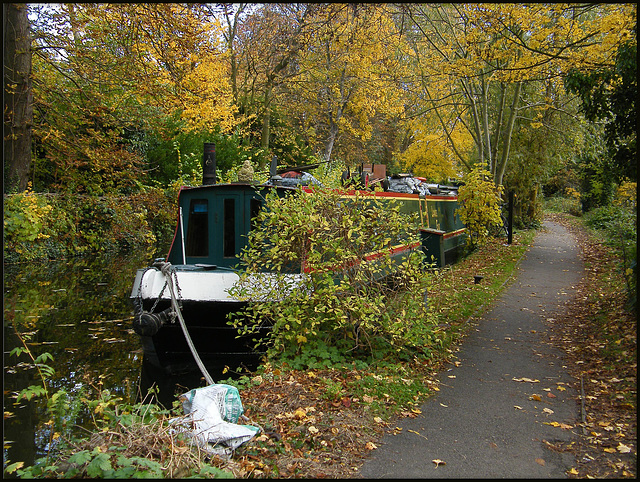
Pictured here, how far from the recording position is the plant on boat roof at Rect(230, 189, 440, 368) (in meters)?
6.08

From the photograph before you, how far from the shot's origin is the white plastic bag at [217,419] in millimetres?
4223

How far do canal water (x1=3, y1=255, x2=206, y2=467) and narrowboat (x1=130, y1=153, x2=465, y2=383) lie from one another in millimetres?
498

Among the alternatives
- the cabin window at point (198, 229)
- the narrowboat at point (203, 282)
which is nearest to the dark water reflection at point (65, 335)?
the narrowboat at point (203, 282)

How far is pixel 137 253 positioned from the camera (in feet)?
60.1

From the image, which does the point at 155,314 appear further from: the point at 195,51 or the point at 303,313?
the point at 195,51

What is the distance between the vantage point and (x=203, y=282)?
7.70m

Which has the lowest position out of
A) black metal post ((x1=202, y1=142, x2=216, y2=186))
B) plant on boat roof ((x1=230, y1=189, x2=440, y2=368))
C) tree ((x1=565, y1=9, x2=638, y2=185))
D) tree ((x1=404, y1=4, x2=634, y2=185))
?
plant on boat roof ((x1=230, y1=189, x2=440, y2=368))

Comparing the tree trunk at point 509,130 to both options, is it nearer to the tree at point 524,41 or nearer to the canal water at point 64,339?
the tree at point 524,41

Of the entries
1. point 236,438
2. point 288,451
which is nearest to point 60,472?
point 236,438

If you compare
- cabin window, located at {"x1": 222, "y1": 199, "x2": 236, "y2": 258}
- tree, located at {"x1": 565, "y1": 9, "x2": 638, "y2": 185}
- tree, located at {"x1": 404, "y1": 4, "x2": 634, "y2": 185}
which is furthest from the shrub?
cabin window, located at {"x1": 222, "y1": 199, "x2": 236, "y2": 258}

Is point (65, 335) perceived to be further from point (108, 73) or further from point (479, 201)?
point (479, 201)

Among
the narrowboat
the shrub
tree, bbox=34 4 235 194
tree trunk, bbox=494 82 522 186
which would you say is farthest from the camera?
tree trunk, bbox=494 82 522 186

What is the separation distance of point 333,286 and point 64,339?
526cm

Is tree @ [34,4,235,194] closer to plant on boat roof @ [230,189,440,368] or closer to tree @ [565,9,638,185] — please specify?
plant on boat roof @ [230,189,440,368]
